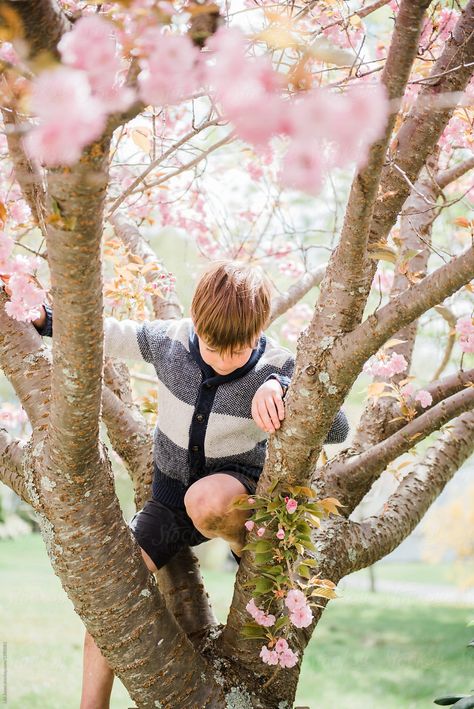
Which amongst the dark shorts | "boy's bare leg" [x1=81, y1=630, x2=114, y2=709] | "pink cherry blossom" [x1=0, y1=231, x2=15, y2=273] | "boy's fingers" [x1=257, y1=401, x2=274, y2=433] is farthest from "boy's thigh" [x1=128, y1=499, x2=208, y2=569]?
"pink cherry blossom" [x1=0, y1=231, x2=15, y2=273]

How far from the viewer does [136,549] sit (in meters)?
1.36

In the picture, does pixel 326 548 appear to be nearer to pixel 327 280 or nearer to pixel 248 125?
pixel 327 280

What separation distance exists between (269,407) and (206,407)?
0.30m

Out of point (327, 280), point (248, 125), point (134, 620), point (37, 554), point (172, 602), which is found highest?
point (37, 554)

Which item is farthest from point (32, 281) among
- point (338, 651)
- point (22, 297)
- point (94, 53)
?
point (338, 651)

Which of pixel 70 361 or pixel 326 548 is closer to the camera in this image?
pixel 70 361

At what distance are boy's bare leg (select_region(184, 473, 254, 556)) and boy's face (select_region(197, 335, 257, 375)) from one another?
A: 0.82ft

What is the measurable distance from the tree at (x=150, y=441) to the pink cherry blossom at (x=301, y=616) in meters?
0.05

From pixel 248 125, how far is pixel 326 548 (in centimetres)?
121

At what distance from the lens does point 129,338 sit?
1.71 meters

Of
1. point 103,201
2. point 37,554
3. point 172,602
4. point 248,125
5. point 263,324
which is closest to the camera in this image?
point 248,125

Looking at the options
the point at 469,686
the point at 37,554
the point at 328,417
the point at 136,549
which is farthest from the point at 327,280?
the point at 37,554

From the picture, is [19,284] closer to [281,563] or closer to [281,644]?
[281,563]

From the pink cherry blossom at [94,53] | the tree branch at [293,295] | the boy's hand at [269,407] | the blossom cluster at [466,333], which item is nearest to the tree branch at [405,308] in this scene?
the boy's hand at [269,407]
